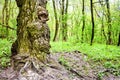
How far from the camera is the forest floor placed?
775 cm

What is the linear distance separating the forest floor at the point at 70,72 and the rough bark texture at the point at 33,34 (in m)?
0.39

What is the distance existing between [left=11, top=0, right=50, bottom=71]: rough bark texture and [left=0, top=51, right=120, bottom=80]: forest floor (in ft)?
1.27

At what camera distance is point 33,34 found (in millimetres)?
8273

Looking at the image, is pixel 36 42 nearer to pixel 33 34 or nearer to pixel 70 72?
pixel 33 34

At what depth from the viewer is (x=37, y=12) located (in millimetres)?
8383

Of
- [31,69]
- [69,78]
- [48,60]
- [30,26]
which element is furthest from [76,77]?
[30,26]

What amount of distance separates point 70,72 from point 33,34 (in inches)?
80.9

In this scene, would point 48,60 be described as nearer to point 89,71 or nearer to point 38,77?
point 38,77

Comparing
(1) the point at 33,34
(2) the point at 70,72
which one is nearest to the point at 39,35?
(1) the point at 33,34

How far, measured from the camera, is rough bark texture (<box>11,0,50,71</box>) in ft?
27.1

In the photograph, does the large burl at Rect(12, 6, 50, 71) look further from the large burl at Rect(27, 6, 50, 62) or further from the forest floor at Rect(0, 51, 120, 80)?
the forest floor at Rect(0, 51, 120, 80)

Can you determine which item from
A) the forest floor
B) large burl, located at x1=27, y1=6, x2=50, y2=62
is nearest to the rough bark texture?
large burl, located at x1=27, y1=6, x2=50, y2=62

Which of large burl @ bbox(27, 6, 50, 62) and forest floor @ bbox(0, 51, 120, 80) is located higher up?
large burl @ bbox(27, 6, 50, 62)

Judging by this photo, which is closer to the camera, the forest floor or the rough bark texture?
the forest floor
